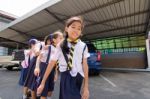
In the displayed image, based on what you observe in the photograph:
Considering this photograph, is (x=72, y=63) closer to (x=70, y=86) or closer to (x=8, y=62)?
(x=70, y=86)

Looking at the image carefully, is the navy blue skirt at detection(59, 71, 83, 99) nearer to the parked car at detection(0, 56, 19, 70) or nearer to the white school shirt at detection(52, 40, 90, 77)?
the white school shirt at detection(52, 40, 90, 77)

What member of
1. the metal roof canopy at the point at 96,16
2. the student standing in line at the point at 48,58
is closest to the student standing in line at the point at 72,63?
the student standing in line at the point at 48,58

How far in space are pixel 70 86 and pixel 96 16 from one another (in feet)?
31.9

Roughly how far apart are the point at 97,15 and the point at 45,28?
5376 millimetres

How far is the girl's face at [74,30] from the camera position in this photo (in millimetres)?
2076

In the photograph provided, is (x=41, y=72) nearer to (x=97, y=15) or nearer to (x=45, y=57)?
(x=45, y=57)

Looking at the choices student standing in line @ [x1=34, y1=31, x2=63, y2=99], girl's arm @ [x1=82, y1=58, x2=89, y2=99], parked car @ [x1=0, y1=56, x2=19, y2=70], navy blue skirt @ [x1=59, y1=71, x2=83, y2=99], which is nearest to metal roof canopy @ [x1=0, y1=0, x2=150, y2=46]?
parked car @ [x1=0, y1=56, x2=19, y2=70]

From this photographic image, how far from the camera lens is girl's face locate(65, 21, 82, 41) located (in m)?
2.08

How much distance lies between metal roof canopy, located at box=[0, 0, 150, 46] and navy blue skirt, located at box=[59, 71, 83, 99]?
300 inches

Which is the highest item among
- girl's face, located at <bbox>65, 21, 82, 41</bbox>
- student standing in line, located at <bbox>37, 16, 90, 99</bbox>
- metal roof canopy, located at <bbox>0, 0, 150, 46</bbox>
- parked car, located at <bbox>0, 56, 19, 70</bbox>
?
metal roof canopy, located at <bbox>0, 0, 150, 46</bbox>

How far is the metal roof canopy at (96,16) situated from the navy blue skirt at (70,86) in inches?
300

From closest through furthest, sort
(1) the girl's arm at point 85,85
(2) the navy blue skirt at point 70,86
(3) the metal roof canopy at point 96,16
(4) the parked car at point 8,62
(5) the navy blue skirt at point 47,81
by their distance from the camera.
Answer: (2) the navy blue skirt at point 70,86, (1) the girl's arm at point 85,85, (5) the navy blue skirt at point 47,81, (3) the metal roof canopy at point 96,16, (4) the parked car at point 8,62

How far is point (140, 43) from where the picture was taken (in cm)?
1528

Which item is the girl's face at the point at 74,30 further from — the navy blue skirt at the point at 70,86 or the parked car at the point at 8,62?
the parked car at the point at 8,62
